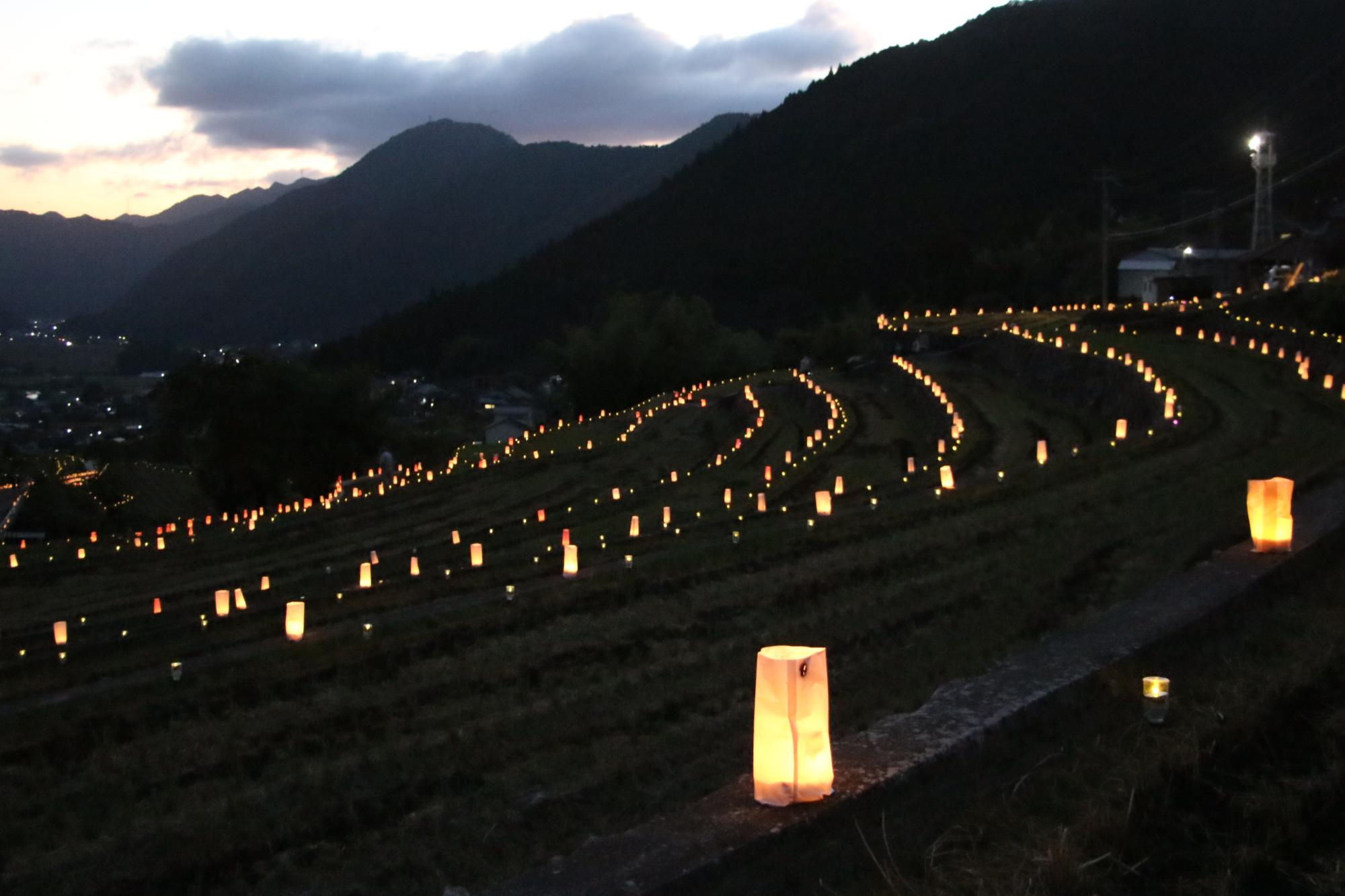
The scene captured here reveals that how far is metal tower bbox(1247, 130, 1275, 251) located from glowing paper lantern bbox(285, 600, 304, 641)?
155ft

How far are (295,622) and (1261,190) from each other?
56084 millimetres

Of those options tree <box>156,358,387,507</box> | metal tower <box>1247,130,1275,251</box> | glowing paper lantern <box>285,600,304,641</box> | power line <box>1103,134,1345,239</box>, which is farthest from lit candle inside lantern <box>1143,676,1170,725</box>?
power line <box>1103,134,1345,239</box>

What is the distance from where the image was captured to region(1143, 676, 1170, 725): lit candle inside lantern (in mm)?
6008

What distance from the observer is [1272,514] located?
30.5 ft

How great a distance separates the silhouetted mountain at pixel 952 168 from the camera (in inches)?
3762

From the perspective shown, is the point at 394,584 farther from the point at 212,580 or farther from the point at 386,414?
the point at 386,414

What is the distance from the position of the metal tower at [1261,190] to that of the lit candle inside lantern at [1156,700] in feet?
163

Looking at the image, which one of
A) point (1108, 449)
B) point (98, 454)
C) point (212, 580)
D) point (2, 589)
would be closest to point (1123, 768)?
point (1108, 449)

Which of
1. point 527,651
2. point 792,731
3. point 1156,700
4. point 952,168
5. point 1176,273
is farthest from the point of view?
point 952,168

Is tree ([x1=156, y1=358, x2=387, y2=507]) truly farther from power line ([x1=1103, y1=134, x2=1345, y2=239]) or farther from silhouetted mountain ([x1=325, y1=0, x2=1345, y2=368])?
power line ([x1=1103, y1=134, x2=1345, y2=239])

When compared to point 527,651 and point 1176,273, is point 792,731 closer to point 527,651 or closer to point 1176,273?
point 527,651

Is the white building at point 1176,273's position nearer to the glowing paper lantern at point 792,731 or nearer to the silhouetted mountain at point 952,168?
the silhouetted mountain at point 952,168

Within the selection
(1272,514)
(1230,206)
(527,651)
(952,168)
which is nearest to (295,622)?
(527,651)

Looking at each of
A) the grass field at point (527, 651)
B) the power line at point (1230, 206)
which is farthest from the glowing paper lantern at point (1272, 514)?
the power line at point (1230, 206)
